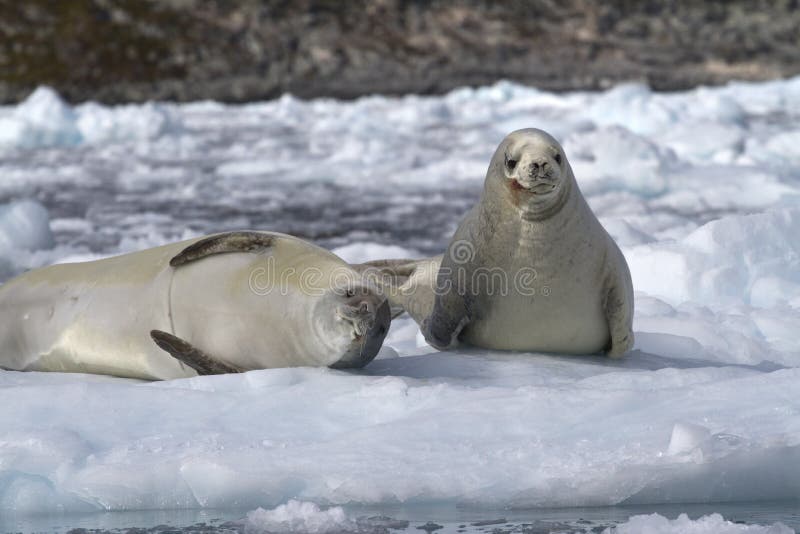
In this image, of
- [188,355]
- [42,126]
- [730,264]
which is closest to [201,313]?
[188,355]

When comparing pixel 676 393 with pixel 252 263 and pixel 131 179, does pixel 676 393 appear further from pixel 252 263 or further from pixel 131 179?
pixel 131 179

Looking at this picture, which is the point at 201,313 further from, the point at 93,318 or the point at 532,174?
the point at 532,174

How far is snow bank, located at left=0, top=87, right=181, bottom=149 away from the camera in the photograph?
1739 cm

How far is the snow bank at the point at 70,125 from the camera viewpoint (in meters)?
17.4

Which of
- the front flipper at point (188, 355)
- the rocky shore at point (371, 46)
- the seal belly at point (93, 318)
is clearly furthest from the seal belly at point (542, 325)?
the rocky shore at point (371, 46)

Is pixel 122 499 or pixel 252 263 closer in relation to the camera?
pixel 122 499

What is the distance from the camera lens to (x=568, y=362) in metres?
3.78

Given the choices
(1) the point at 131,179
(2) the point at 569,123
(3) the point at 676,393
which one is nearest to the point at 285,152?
(1) the point at 131,179

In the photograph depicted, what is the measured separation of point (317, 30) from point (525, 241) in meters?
33.6

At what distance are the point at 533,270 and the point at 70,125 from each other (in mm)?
15393

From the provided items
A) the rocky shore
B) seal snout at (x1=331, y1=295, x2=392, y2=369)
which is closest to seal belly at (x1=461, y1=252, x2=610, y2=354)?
seal snout at (x1=331, y1=295, x2=392, y2=369)

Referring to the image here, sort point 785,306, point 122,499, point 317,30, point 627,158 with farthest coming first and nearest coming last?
point 317,30
point 627,158
point 785,306
point 122,499

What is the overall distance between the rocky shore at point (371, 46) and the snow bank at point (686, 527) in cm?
2988

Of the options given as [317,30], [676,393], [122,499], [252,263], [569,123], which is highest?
[317,30]
